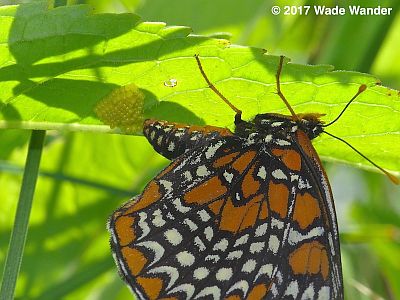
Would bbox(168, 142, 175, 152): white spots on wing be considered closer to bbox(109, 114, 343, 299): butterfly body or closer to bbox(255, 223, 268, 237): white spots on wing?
bbox(109, 114, 343, 299): butterfly body

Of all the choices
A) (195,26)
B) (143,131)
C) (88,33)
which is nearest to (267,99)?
(143,131)

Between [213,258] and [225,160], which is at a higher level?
[225,160]

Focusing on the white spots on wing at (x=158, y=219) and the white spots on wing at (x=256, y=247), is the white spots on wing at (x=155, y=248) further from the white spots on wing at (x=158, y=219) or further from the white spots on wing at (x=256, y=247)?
the white spots on wing at (x=256, y=247)

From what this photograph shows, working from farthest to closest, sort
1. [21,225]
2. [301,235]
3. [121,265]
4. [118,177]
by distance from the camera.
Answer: [118,177]
[301,235]
[121,265]
[21,225]

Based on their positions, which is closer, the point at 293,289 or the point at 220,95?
the point at 220,95

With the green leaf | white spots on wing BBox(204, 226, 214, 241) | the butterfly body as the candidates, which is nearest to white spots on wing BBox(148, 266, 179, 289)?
the butterfly body

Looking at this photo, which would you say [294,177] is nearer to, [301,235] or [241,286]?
[301,235]

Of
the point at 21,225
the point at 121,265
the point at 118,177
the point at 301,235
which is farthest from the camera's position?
the point at 118,177

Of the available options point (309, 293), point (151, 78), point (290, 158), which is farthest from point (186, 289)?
point (151, 78)
